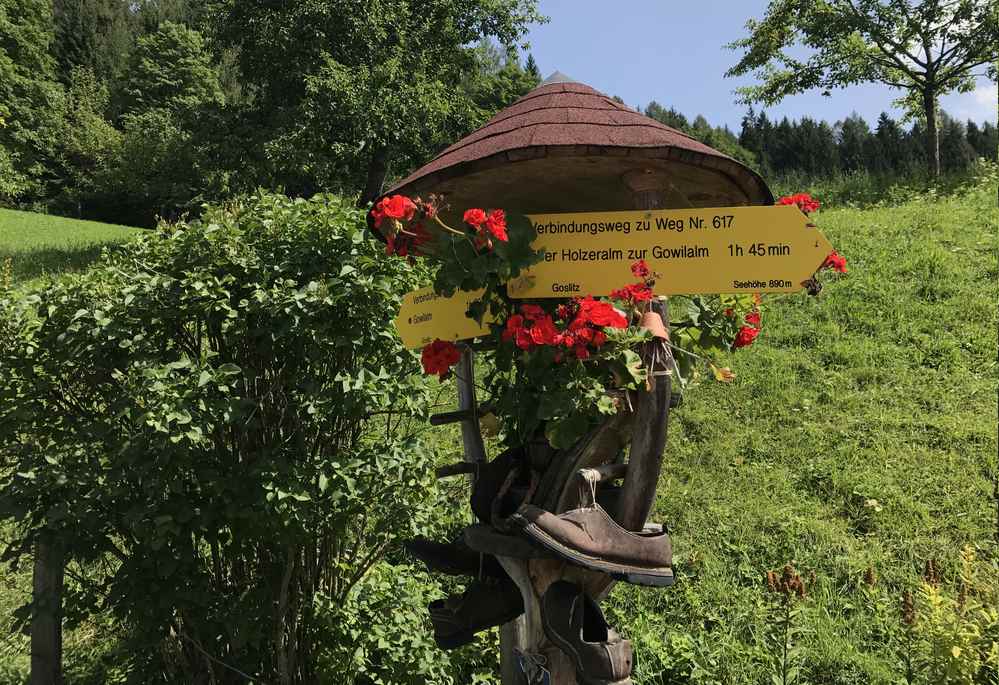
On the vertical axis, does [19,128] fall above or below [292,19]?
above

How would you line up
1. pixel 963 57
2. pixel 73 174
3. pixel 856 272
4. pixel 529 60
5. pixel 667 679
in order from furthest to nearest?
pixel 529 60 → pixel 73 174 → pixel 963 57 → pixel 856 272 → pixel 667 679

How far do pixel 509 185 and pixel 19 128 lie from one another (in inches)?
1096

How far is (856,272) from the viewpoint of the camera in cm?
777

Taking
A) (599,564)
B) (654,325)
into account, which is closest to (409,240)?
(654,325)

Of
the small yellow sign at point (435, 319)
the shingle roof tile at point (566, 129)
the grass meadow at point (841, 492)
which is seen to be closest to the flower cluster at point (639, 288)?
the shingle roof tile at point (566, 129)

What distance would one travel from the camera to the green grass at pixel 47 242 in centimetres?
1209

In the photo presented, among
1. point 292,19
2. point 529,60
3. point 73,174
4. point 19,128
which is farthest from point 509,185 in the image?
point 529,60

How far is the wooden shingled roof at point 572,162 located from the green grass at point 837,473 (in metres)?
2.46

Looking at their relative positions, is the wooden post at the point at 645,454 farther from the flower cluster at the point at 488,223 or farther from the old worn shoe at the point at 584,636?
the flower cluster at the point at 488,223

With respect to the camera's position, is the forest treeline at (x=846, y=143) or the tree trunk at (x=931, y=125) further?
the forest treeline at (x=846, y=143)


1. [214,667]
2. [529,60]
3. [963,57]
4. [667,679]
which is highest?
[529,60]

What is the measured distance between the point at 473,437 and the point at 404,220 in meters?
0.86

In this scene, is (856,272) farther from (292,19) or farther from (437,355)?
(292,19)

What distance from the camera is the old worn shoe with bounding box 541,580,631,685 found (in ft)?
5.40
